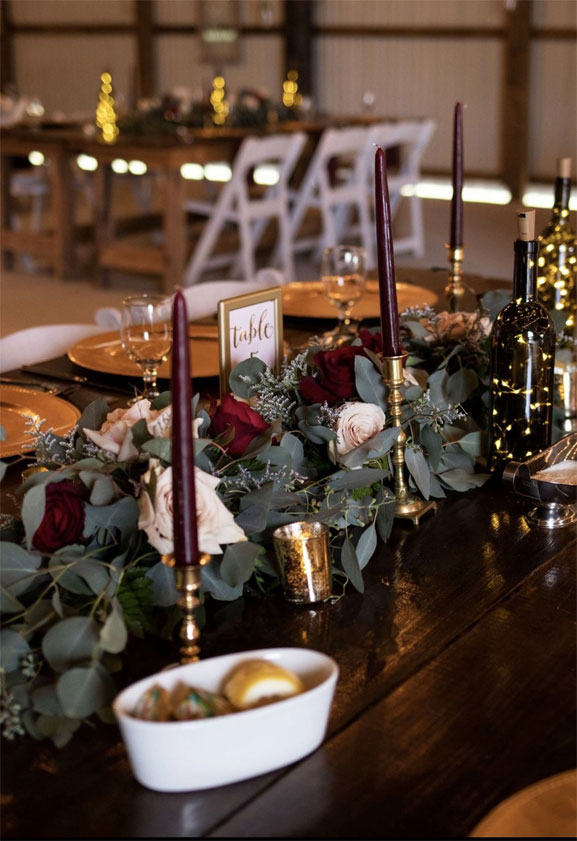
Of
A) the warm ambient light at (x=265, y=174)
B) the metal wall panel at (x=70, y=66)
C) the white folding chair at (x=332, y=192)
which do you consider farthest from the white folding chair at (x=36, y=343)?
the metal wall panel at (x=70, y=66)

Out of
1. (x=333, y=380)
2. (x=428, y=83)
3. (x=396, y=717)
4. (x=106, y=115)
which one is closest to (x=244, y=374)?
(x=333, y=380)

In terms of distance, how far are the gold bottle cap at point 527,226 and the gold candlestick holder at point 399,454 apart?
A: 20 centimetres

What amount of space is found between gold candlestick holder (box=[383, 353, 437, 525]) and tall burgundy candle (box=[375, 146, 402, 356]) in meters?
A: 0.02

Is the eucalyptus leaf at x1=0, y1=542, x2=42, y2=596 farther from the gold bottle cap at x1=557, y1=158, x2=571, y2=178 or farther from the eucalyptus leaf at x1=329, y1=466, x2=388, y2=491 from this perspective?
the gold bottle cap at x1=557, y1=158, x2=571, y2=178

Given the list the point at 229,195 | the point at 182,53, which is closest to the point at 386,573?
the point at 229,195

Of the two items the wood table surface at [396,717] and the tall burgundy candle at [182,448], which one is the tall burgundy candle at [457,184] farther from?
the tall burgundy candle at [182,448]

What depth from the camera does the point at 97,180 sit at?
19.0ft

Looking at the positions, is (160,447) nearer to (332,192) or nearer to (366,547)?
(366,547)

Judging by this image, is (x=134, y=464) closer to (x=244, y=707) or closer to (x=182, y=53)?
(x=244, y=707)

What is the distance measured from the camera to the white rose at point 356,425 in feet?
3.82

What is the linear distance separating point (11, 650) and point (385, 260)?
566 mm

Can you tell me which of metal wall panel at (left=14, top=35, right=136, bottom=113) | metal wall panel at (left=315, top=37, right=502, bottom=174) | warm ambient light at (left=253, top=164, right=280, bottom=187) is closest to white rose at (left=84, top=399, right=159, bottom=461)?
metal wall panel at (left=315, top=37, right=502, bottom=174)

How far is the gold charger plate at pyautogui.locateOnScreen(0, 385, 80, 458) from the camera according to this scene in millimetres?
1414

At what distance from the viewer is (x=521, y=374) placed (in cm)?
133
